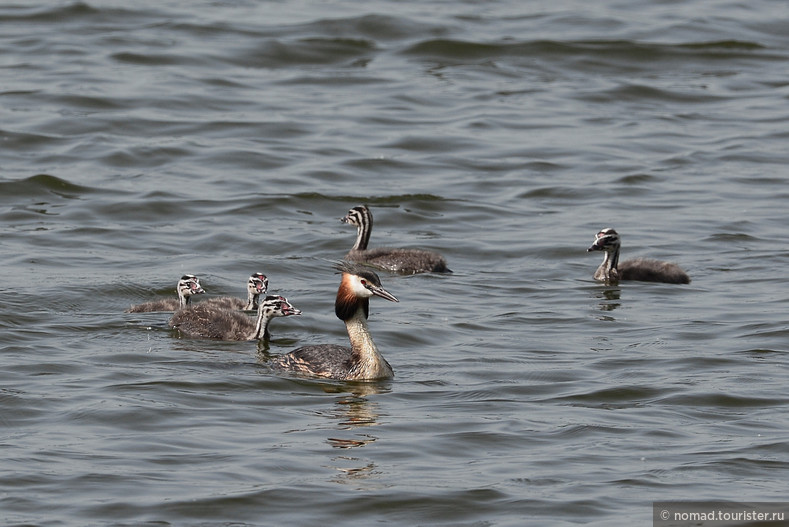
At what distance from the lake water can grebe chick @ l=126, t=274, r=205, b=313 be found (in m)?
0.27

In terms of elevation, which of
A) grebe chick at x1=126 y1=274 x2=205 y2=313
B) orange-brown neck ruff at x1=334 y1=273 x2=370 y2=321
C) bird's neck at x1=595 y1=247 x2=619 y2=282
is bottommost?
bird's neck at x1=595 y1=247 x2=619 y2=282

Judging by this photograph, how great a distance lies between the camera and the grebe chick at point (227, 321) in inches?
484

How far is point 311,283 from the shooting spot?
14.6 m

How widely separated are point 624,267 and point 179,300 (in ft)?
14.9

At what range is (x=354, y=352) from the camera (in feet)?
36.7

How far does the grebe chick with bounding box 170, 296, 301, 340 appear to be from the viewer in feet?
40.4

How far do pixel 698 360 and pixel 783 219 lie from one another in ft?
20.3

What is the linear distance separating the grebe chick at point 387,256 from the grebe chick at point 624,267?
5.01 ft

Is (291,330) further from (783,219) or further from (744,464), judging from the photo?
(783,219)

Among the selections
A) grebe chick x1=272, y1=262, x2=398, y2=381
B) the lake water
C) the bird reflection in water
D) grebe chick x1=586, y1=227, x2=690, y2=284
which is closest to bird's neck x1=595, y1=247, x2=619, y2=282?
grebe chick x1=586, y1=227, x2=690, y2=284

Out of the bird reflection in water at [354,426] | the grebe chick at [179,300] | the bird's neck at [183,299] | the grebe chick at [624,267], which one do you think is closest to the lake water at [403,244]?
the bird reflection in water at [354,426]

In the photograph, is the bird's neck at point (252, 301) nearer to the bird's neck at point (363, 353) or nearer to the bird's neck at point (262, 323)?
the bird's neck at point (262, 323)

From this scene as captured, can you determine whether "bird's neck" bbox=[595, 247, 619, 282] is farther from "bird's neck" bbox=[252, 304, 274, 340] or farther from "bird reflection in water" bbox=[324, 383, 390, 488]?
"bird reflection in water" bbox=[324, 383, 390, 488]

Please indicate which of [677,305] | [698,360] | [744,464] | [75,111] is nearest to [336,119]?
[75,111]
